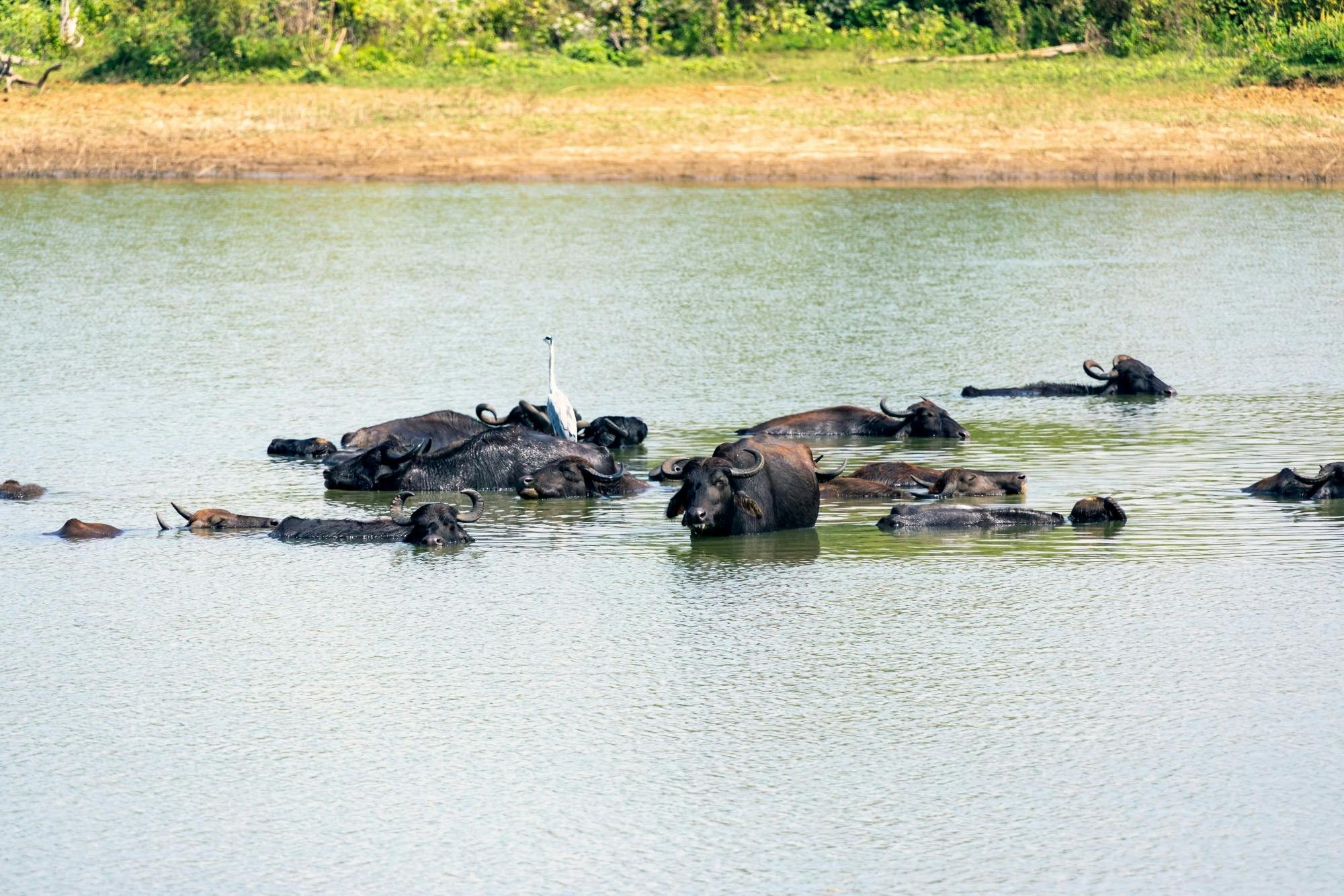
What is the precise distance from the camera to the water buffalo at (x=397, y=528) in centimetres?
1115

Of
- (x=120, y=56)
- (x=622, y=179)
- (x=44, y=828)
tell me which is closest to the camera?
(x=44, y=828)

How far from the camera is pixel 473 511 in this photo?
11594 mm

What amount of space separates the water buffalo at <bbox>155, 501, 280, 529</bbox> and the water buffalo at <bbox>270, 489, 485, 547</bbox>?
113mm

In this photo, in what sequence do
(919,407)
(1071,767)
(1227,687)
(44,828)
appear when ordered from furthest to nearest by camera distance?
(919,407) → (1227,687) → (1071,767) → (44,828)

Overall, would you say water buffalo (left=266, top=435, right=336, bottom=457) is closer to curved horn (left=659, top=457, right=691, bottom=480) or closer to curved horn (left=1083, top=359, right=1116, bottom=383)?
curved horn (left=659, top=457, right=691, bottom=480)

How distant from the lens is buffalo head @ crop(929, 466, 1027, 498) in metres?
12.2

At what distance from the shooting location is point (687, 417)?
15.1m

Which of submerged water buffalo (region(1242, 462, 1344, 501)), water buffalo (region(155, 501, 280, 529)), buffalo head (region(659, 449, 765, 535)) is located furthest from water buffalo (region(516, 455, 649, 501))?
submerged water buffalo (region(1242, 462, 1344, 501))

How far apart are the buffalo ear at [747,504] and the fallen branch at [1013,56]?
25269mm

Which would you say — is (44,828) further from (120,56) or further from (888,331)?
(120,56)

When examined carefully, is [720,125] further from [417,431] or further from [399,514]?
[399,514]

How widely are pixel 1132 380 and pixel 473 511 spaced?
21.1 feet

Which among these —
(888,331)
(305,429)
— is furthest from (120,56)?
(305,429)

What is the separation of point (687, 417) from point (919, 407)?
175 cm
